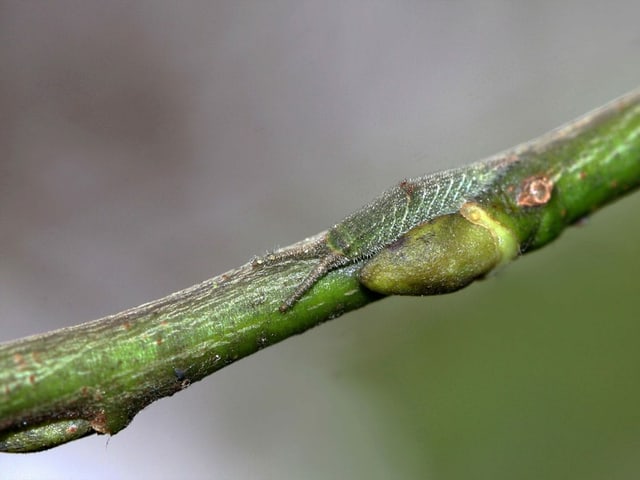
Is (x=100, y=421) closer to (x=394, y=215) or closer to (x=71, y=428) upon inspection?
(x=71, y=428)

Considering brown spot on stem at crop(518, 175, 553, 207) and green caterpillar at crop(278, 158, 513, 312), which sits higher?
Result: green caterpillar at crop(278, 158, 513, 312)

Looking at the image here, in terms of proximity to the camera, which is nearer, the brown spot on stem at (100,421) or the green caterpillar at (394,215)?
the brown spot on stem at (100,421)

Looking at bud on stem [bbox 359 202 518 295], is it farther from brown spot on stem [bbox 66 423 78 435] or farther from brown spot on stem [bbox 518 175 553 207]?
brown spot on stem [bbox 66 423 78 435]

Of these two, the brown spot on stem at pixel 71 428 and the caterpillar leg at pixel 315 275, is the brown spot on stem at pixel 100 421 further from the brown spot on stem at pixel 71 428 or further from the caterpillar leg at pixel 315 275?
the caterpillar leg at pixel 315 275

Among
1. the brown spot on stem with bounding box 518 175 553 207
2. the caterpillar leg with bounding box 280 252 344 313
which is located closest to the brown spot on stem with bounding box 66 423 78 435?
the caterpillar leg with bounding box 280 252 344 313

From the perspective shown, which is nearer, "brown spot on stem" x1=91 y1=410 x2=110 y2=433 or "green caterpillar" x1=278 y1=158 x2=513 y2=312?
"brown spot on stem" x1=91 y1=410 x2=110 y2=433

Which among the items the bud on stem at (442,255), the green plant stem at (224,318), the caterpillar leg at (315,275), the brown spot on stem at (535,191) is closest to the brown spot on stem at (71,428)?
the green plant stem at (224,318)

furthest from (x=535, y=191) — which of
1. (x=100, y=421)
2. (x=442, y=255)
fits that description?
(x=100, y=421)
